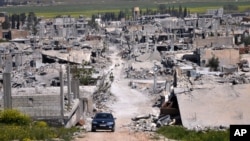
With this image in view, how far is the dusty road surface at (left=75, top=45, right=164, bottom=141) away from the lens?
19688 mm

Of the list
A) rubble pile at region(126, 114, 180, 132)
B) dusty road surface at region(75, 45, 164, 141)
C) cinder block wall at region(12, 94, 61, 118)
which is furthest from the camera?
cinder block wall at region(12, 94, 61, 118)

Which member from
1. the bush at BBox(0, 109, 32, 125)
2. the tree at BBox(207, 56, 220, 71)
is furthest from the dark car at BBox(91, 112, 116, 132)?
the tree at BBox(207, 56, 220, 71)

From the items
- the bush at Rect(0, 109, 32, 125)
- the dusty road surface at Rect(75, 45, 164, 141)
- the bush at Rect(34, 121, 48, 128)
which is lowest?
the dusty road surface at Rect(75, 45, 164, 141)

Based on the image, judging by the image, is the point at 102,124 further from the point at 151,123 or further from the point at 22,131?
the point at 22,131

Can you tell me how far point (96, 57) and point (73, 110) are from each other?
3846 centimetres

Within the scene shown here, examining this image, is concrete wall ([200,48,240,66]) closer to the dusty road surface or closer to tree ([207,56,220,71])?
tree ([207,56,220,71])

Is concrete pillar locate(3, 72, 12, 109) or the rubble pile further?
the rubble pile

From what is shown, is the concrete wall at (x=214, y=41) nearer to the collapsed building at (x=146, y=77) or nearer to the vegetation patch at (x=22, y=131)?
the collapsed building at (x=146, y=77)

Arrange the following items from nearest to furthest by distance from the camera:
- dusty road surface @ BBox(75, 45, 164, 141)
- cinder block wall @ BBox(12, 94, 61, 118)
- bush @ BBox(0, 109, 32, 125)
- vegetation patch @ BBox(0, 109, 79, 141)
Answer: vegetation patch @ BBox(0, 109, 79, 141) < dusty road surface @ BBox(75, 45, 164, 141) < bush @ BBox(0, 109, 32, 125) < cinder block wall @ BBox(12, 94, 61, 118)

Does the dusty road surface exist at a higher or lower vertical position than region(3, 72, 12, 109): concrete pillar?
lower

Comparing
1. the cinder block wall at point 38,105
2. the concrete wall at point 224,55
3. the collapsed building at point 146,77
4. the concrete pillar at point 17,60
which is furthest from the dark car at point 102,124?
the concrete pillar at point 17,60

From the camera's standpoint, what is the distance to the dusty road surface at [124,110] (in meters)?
19.7

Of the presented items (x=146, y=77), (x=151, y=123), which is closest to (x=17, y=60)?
Result: (x=146, y=77)

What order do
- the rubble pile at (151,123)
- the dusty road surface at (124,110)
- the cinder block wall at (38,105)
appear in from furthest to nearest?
the cinder block wall at (38,105), the rubble pile at (151,123), the dusty road surface at (124,110)
